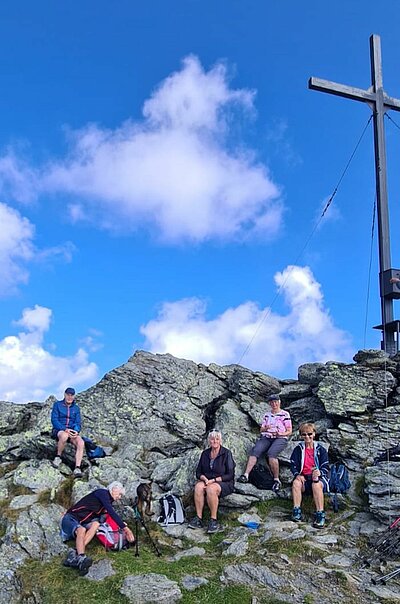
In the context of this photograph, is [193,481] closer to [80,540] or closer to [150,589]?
[80,540]

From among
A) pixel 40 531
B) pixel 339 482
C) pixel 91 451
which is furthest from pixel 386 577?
pixel 91 451

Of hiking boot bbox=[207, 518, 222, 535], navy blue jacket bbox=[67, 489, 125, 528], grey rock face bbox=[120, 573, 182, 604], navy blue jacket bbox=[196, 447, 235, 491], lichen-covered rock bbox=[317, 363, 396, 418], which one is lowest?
grey rock face bbox=[120, 573, 182, 604]

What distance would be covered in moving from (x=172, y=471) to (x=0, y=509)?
12.6 feet

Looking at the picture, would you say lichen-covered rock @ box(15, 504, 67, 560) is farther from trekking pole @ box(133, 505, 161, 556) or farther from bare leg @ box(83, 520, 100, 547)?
trekking pole @ box(133, 505, 161, 556)

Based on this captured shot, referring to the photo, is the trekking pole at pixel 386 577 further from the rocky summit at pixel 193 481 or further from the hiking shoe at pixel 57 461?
the hiking shoe at pixel 57 461

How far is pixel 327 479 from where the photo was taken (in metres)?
10.9

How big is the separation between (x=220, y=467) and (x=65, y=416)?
4213mm

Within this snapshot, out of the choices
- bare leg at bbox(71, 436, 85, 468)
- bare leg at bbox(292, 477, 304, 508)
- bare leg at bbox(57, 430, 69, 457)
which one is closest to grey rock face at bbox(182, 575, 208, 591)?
bare leg at bbox(292, 477, 304, 508)

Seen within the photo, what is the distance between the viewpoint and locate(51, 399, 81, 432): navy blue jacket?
1276cm

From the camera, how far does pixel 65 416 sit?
12.9m

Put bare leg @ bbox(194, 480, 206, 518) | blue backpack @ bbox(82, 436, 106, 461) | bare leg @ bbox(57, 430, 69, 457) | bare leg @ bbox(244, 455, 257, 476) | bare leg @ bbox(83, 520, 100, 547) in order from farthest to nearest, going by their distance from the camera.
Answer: blue backpack @ bbox(82, 436, 106, 461)
bare leg @ bbox(57, 430, 69, 457)
bare leg @ bbox(244, 455, 257, 476)
bare leg @ bbox(194, 480, 206, 518)
bare leg @ bbox(83, 520, 100, 547)

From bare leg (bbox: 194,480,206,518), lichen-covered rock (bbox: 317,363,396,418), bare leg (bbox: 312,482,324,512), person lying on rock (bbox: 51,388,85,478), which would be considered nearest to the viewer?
bare leg (bbox: 312,482,324,512)

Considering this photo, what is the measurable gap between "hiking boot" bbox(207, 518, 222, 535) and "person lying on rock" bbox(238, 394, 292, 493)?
1529 millimetres

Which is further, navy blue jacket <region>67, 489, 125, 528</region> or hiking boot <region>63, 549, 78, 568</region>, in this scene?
navy blue jacket <region>67, 489, 125, 528</region>
